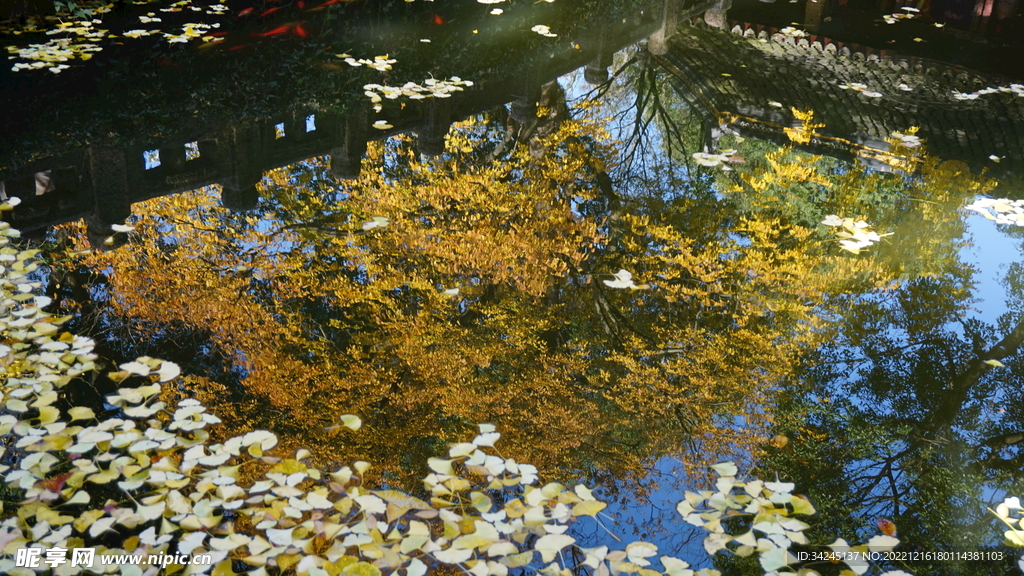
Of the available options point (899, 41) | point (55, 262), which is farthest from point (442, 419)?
point (899, 41)

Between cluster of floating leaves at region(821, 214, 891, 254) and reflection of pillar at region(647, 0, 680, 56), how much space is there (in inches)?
171

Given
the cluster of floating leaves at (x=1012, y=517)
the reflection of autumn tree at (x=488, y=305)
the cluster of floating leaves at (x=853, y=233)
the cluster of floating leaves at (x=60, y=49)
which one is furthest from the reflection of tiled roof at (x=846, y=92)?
the cluster of floating leaves at (x=60, y=49)

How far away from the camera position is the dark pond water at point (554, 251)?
3590 mm

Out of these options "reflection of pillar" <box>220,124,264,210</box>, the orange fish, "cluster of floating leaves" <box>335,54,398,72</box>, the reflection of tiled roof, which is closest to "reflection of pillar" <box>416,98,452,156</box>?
"cluster of floating leaves" <box>335,54,398,72</box>

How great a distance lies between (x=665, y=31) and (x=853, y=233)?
5003 millimetres

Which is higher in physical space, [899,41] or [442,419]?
[899,41]

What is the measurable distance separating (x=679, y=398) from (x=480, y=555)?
1546 millimetres

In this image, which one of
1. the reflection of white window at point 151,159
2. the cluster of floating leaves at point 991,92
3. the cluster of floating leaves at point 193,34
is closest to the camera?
the reflection of white window at point 151,159

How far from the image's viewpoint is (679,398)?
12.8 feet

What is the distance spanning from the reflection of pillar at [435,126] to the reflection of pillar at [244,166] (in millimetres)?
1296

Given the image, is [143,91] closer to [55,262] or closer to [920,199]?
[55,262]

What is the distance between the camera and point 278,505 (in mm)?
3020

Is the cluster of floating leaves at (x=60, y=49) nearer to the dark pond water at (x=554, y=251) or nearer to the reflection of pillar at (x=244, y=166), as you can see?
the dark pond water at (x=554, y=251)

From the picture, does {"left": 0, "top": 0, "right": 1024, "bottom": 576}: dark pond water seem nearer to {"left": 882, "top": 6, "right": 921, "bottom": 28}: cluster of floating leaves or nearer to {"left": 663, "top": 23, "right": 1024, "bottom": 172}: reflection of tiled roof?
{"left": 663, "top": 23, "right": 1024, "bottom": 172}: reflection of tiled roof
